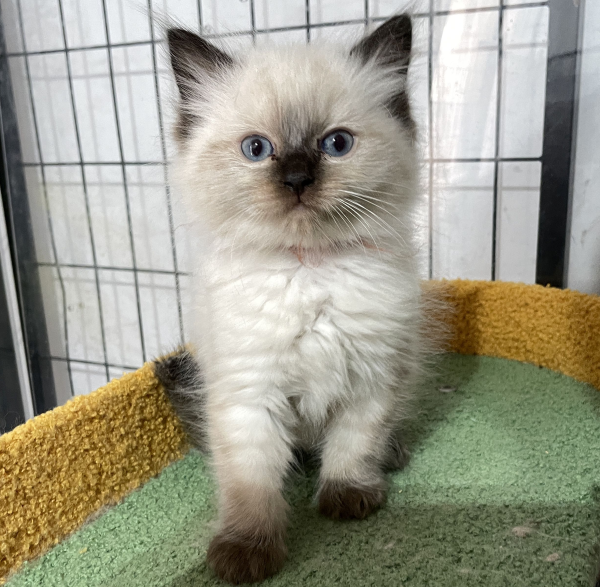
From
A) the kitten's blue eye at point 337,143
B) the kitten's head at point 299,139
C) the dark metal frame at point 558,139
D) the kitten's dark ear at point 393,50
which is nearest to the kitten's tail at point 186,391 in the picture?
the kitten's head at point 299,139

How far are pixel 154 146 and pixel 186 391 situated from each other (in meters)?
0.80

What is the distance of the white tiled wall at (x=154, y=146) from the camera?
4.73 ft

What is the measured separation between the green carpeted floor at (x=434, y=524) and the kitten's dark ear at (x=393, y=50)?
2.16 feet

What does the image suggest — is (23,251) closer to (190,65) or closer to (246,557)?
(190,65)

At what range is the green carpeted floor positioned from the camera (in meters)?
0.79

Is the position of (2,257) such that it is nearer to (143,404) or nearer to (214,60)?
(143,404)

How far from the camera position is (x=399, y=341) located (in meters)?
0.95

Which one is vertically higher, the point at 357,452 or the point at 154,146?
the point at 154,146

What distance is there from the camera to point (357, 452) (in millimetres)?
985

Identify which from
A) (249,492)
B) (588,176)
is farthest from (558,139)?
(249,492)

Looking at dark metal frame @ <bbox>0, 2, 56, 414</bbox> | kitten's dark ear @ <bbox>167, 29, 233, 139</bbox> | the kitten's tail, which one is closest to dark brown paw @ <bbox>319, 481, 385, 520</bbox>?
the kitten's tail

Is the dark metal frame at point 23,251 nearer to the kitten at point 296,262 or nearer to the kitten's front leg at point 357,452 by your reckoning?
the kitten at point 296,262

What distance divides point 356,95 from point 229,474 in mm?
661

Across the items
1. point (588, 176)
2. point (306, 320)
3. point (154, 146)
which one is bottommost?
point (306, 320)
